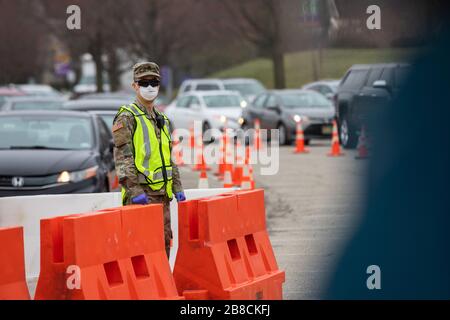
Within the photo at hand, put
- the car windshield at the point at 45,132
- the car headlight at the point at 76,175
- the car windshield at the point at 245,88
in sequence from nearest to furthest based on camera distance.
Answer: the car headlight at the point at 76,175, the car windshield at the point at 45,132, the car windshield at the point at 245,88

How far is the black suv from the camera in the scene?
5945 millimetres

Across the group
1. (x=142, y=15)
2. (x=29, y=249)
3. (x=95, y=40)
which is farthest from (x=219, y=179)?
(x=142, y=15)

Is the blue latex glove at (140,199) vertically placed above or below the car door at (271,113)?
below

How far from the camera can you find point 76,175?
14.4m

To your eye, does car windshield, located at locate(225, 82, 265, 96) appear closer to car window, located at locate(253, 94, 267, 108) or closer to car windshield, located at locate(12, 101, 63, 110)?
car window, located at locate(253, 94, 267, 108)

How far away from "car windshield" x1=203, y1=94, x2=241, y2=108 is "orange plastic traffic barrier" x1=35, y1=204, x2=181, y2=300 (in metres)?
28.1

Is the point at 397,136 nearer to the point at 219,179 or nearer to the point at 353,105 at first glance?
the point at 353,105

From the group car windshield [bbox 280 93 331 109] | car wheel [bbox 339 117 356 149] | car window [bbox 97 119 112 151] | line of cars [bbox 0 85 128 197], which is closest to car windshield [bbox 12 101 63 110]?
car windshield [bbox 280 93 331 109]

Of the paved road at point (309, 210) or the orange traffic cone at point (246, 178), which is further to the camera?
the orange traffic cone at point (246, 178)

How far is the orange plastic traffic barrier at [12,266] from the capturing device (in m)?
6.97

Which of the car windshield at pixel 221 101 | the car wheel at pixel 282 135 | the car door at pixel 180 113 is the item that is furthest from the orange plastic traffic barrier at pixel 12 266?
the car windshield at pixel 221 101

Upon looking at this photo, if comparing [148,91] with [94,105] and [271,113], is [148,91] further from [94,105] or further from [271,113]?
[271,113]

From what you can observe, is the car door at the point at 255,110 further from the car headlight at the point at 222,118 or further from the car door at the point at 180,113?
the car door at the point at 180,113

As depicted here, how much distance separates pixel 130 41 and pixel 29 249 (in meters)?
35.1
